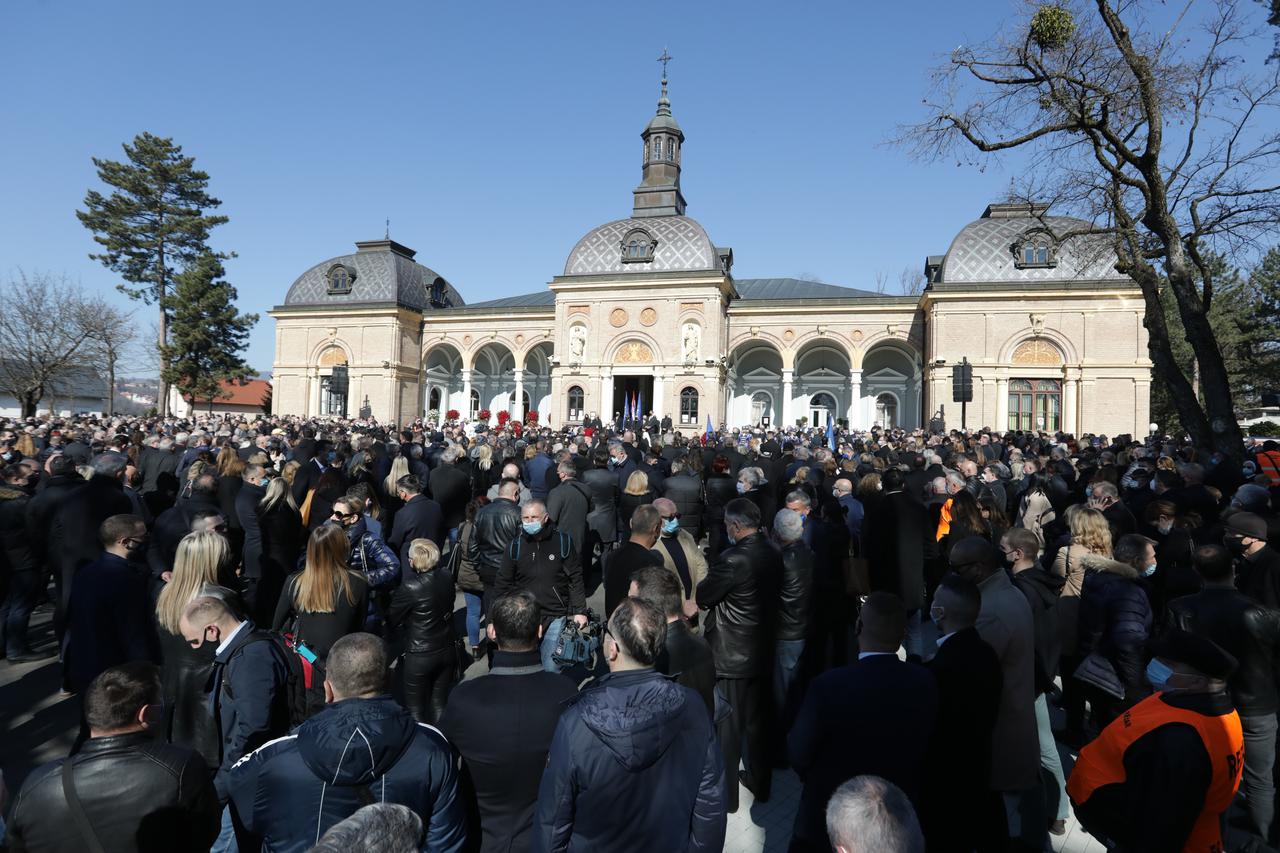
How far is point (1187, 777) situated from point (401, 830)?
269 cm

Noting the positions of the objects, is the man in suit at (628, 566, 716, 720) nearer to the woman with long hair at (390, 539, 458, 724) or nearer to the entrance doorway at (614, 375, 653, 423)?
the woman with long hair at (390, 539, 458, 724)

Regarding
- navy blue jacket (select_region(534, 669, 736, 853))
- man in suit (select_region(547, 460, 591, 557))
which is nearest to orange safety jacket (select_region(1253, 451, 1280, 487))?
man in suit (select_region(547, 460, 591, 557))

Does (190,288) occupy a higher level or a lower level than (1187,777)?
higher

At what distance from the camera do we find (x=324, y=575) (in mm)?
4133

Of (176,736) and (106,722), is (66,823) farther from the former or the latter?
(176,736)

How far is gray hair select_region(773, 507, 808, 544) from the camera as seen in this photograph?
459cm

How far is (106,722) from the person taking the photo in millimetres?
2320

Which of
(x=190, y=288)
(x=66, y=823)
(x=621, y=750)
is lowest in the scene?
(x=66, y=823)

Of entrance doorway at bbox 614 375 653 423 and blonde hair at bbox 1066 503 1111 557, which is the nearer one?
blonde hair at bbox 1066 503 1111 557

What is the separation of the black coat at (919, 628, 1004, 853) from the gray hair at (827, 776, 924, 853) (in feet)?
5.26

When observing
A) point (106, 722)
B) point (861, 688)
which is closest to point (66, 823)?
point (106, 722)

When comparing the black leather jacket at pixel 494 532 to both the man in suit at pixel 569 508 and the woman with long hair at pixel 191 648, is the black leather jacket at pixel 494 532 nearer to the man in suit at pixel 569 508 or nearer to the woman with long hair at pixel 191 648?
the man in suit at pixel 569 508

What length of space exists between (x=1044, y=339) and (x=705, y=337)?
49.0 ft

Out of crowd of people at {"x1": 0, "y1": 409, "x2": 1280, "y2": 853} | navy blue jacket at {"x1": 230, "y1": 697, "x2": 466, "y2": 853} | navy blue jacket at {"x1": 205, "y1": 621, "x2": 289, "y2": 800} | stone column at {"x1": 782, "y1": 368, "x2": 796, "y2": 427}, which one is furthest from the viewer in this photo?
stone column at {"x1": 782, "y1": 368, "x2": 796, "y2": 427}
